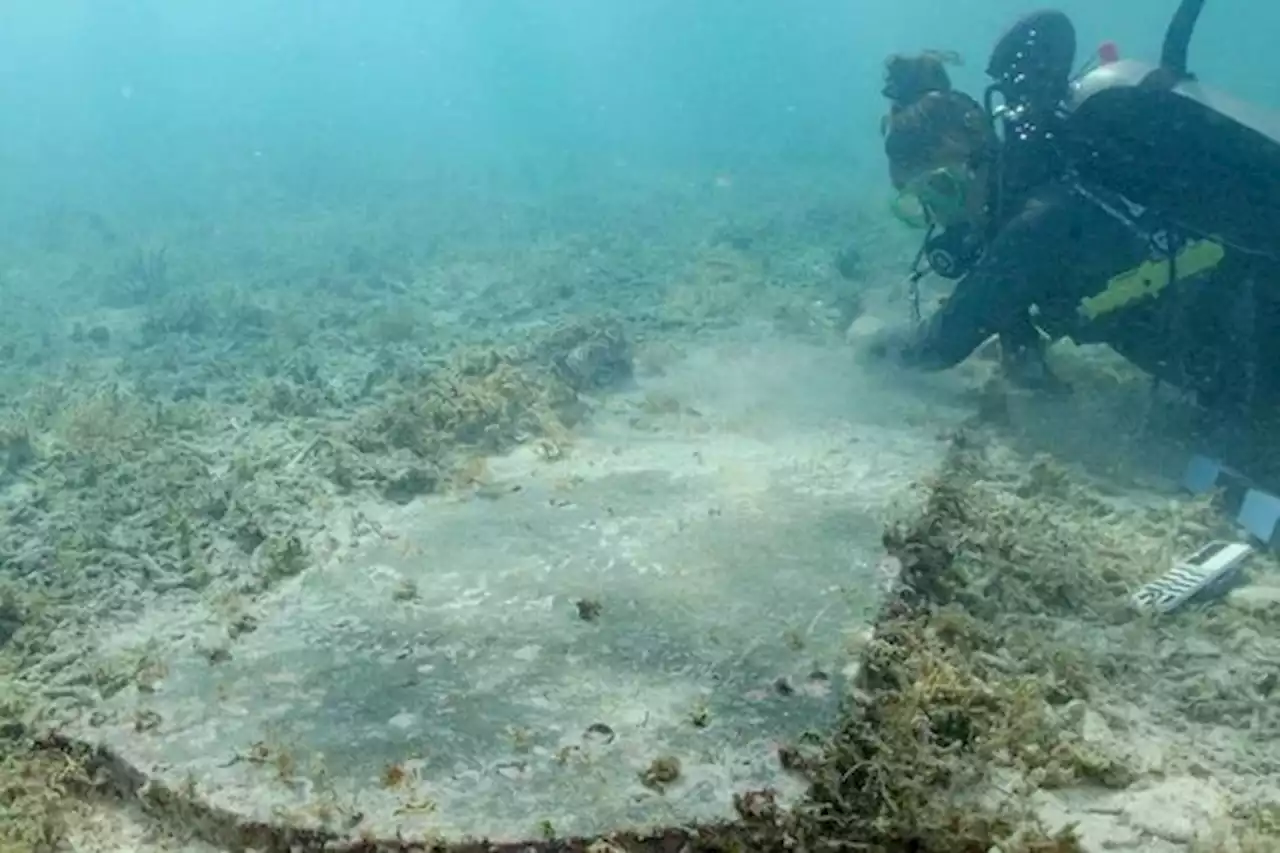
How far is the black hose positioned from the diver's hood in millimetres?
112

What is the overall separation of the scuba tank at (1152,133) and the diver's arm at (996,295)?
447mm

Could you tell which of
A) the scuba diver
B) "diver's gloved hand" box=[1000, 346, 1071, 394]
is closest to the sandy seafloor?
"diver's gloved hand" box=[1000, 346, 1071, 394]

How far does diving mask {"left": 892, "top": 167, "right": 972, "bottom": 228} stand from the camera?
7504 millimetres

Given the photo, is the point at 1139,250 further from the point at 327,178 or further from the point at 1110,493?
the point at 327,178

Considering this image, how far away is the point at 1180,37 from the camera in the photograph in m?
6.81

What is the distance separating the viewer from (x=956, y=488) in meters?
5.90

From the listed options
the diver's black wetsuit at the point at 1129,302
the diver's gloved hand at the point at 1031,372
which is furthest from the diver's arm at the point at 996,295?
the diver's gloved hand at the point at 1031,372

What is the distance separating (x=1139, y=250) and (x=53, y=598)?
6132 mm

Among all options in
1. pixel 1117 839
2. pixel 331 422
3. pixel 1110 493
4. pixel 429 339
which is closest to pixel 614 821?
pixel 1117 839

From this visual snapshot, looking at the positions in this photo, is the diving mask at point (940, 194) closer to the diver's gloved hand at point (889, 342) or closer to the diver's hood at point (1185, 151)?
the diver's hood at point (1185, 151)

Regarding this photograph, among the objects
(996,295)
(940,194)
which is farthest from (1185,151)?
(940,194)

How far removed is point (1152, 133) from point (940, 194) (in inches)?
57.7

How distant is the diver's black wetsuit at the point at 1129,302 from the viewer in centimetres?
653

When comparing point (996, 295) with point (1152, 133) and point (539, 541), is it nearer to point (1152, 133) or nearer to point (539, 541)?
point (1152, 133)
